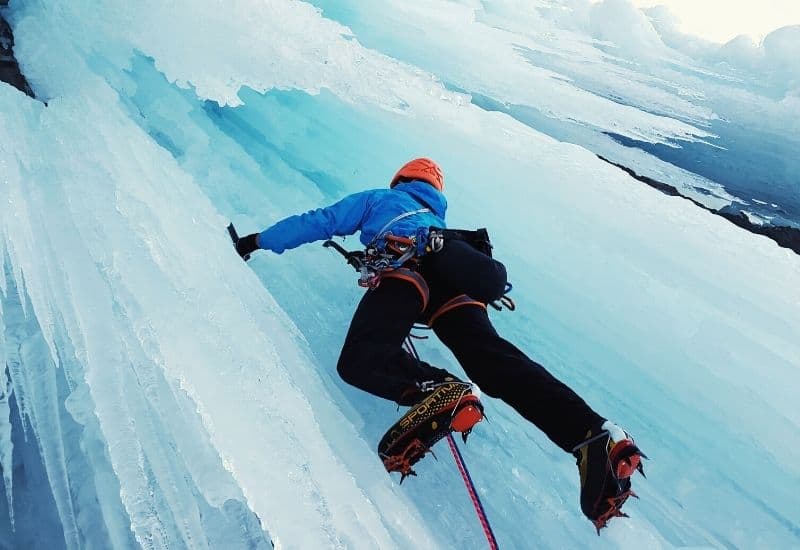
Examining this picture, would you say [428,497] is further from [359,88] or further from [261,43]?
[261,43]

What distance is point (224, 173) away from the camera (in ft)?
11.1

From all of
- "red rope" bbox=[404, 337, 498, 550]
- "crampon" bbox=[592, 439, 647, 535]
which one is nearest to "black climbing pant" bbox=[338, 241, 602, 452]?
"crampon" bbox=[592, 439, 647, 535]

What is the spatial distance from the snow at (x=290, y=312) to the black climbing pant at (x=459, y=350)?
0.86ft

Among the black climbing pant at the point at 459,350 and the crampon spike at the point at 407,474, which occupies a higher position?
the black climbing pant at the point at 459,350

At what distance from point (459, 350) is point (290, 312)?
2.81 ft

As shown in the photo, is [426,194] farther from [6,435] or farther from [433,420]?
[6,435]

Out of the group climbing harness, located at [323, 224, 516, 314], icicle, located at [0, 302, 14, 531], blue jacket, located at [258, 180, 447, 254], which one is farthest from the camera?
blue jacket, located at [258, 180, 447, 254]

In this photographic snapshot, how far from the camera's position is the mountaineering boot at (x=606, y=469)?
1.35 metres

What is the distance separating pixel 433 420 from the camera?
1443mm

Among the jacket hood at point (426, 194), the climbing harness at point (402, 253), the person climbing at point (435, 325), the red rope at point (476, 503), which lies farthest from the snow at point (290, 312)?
the jacket hood at point (426, 194)

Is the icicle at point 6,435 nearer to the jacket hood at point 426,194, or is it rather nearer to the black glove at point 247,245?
the black glove at point 247,245

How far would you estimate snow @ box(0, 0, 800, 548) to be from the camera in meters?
1.37

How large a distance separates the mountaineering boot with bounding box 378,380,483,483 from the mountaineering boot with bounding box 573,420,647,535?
299 millimetres

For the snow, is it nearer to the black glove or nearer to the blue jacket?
the black glove
